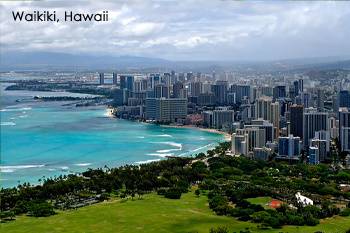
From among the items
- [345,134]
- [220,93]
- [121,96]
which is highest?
[220,93]

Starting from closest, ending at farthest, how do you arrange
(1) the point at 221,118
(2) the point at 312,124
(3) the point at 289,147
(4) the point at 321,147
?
(4) the point at 321,147
(3) the point at 289,147
(2) the point at 312,124
(1) the point at 221,118

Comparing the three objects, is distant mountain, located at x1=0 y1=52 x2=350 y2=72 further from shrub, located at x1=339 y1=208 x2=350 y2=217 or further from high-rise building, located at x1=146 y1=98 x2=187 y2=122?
shrub, located at x1=339 y1=208 x2=350 y2=217

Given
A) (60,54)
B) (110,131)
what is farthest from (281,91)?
(60,54)

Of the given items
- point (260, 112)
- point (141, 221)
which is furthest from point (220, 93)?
point (141, 221)

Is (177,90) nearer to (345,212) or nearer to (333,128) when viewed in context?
(333,128)

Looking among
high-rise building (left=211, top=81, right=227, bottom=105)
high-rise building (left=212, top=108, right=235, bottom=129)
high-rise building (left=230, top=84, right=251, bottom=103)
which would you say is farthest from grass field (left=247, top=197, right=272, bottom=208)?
high-rise building (left=230, top=84, right=251, bottom=103)

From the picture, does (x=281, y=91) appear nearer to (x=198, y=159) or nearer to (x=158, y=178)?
(x=198, y=159)

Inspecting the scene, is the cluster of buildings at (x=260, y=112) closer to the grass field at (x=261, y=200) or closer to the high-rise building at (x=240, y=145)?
the high-rise building at (x=240, y=145)
